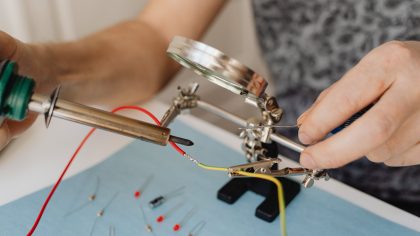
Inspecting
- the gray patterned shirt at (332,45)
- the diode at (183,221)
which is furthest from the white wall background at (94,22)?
the diode at (183,221)

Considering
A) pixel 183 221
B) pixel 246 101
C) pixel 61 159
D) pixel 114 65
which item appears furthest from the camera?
pixel 114 65

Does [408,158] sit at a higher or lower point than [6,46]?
higher

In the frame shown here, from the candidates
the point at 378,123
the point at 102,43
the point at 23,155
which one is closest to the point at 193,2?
the point at 102,43

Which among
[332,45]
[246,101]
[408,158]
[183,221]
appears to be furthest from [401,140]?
[332,45]

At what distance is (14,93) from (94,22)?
67 centimetres

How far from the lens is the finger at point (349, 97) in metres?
0.50

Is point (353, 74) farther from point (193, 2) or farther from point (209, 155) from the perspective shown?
point (193, 2)

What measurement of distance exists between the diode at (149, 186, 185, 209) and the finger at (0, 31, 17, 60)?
0.95 feet

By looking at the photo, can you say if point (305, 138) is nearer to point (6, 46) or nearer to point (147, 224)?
point (147, 224)

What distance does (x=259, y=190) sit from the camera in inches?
28.2

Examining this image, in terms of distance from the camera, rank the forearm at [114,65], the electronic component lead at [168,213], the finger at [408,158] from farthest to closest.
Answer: the forearm at [114,65], the electronic component lead at [168,213], the finger at [408,158]

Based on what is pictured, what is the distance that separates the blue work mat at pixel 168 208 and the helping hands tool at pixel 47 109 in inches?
8.8

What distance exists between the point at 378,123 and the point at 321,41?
49 cm

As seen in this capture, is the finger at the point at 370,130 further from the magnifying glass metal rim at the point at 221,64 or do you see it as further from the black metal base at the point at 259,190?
the black metal base at the point at 259,190
